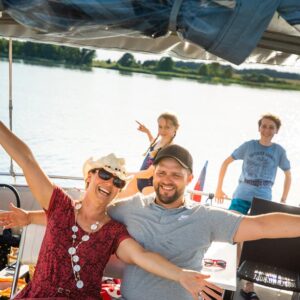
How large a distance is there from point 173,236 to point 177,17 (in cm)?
103

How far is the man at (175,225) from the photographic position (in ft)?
8.30

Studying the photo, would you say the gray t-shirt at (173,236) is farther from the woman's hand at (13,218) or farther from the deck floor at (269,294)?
the deck floor at (269,294)

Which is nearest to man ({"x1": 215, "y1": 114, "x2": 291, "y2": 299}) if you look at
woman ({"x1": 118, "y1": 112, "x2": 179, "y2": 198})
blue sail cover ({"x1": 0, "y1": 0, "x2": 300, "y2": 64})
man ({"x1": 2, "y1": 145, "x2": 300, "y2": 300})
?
woman ({"x1": 118, "y1": 112, "x2": 179, "y2": 198})

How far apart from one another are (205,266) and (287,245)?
4.19ft

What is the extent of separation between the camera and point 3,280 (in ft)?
10.6

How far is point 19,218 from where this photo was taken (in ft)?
9.23

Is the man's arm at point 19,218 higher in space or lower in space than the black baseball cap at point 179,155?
lower

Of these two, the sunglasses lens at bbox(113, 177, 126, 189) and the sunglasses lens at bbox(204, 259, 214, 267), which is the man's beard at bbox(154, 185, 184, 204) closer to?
the sunglasses lens at bbox(113, 177, 126, 189)

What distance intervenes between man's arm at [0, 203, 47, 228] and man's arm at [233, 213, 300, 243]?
3.25 feet

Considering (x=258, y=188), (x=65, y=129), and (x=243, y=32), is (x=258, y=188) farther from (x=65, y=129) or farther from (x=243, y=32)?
(x=65, y=129)

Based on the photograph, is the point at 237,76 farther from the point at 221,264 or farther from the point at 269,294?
the point at 221,264

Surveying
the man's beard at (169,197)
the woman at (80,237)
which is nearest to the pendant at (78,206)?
the woman at (80,237)

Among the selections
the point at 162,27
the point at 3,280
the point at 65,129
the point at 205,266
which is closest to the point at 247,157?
the point at 205,266

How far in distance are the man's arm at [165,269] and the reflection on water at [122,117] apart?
7420mm
